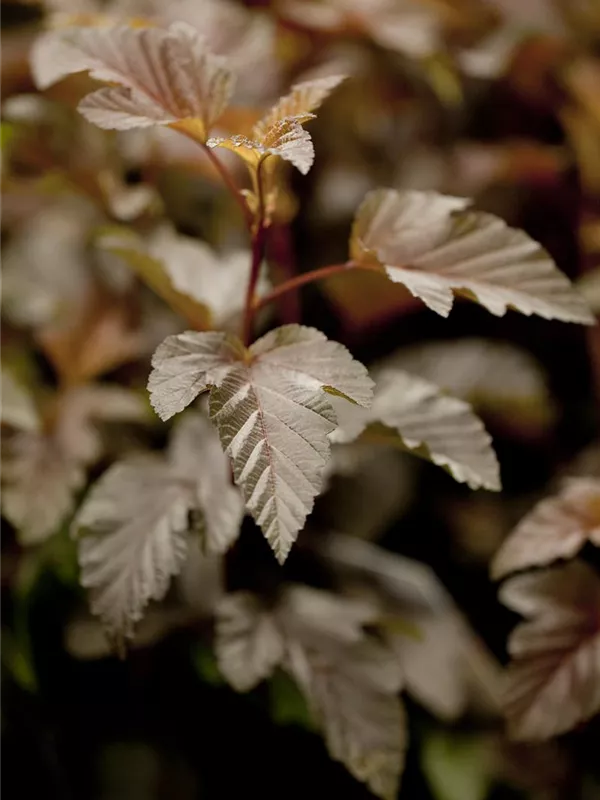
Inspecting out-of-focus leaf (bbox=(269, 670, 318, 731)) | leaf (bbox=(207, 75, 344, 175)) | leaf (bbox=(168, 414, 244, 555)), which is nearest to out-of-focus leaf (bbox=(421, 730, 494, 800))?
out-of-focus leaf (bbox=(269, 670, 318, 731))

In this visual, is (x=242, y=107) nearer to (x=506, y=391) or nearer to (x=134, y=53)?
(x=134, y=53)

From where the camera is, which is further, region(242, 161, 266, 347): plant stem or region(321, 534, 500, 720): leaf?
region(321, 534, 500, 720): leaf

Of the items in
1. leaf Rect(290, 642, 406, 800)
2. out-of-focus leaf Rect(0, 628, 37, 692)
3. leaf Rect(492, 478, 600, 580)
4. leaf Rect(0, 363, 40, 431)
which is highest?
leaf Rect(0, 363, 40, 431)

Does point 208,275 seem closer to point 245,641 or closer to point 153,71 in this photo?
point 153,71

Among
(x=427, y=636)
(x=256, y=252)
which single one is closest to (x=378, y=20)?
(x=256, y=252)

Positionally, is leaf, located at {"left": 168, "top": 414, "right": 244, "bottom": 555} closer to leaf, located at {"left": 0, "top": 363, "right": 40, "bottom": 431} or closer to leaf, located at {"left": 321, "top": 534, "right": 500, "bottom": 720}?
leaf, located at {"left": 0, "top": 363, "right": 40, "bottom": 431}

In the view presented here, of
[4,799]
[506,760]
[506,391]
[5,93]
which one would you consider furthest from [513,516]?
[5,93]

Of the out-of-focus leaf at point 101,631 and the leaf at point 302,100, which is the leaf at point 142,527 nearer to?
the out-of-focus leaf at point 101,631

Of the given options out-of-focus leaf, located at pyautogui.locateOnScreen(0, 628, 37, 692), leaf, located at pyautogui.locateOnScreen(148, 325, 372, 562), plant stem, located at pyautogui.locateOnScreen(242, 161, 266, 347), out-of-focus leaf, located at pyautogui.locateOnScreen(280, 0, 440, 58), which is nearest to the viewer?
leaf, located at pyautogui.locateOnScreen(148, 325, 372, 562)
